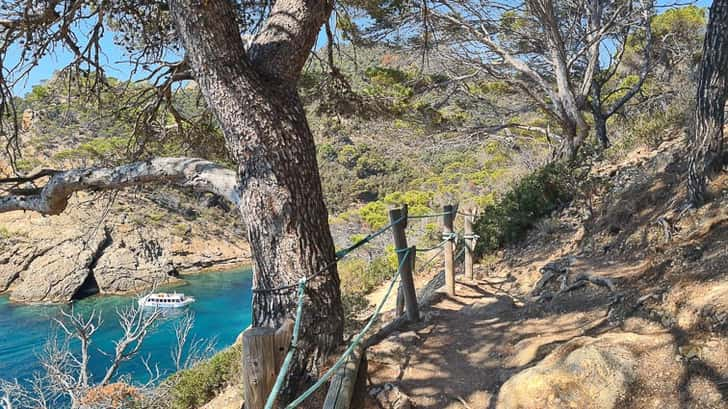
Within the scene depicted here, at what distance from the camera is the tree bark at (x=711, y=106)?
3.27 m

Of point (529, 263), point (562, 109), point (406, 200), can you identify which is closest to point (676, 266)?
point (529, 263)

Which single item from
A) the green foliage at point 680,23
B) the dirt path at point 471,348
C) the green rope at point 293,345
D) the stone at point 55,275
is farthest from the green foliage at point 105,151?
the green foliage at point 680,23

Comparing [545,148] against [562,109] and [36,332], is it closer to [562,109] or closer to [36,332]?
[562,109]

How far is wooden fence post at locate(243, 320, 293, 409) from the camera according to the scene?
66.5 inches

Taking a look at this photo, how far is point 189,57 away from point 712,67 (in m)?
3.81

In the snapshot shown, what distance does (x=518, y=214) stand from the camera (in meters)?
7.21

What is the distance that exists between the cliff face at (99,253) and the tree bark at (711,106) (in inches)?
780

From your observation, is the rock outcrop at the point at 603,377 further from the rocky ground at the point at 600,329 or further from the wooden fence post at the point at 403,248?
the wooden fence post at the point at 403,248

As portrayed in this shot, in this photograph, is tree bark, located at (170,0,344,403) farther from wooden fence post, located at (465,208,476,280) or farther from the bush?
the bush

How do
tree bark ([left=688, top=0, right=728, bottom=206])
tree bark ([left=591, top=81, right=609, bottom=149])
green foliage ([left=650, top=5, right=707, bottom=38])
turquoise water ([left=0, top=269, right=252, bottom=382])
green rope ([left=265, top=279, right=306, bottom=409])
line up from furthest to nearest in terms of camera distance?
turquoise water ([left=0, top=269, right=252, bottom=382]) → green foliage ([left=650, top=5, right=707, bottom=38]) → tree bark ([left=591, top=81, right=609, bottom=149]) → tree bark ([left=688, top=0, right=728, bottom=206]) → green rope ([left=265, top=279, right=306, bottom=409])

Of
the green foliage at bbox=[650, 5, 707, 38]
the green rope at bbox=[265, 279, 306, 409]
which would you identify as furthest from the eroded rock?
the green foliage at bbox=[650, 5, 707, 38]

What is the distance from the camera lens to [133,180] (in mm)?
2510

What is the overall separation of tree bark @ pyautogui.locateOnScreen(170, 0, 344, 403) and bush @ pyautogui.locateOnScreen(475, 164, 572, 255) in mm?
5551

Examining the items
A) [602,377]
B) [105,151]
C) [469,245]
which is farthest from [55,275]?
[602,377]
